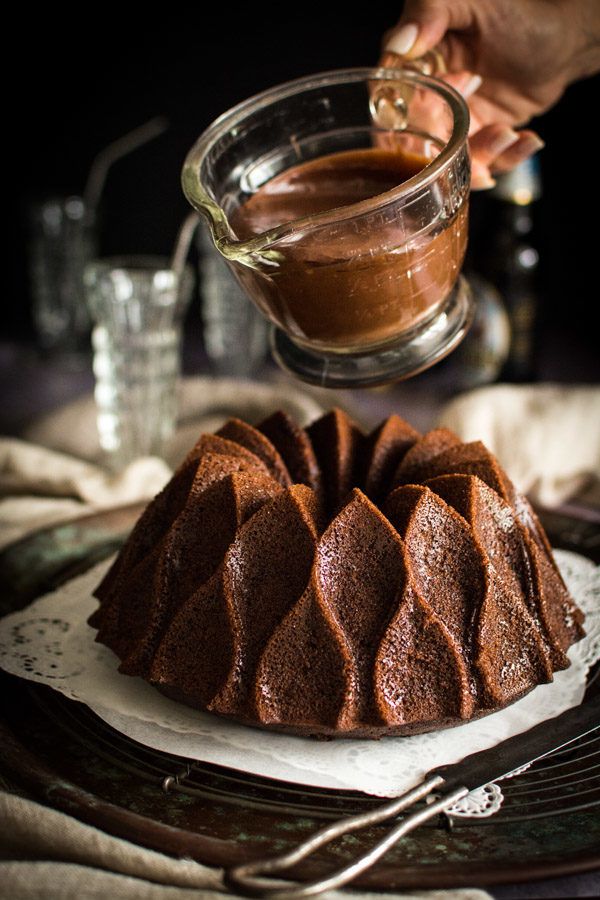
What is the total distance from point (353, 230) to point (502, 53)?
835 millimetres

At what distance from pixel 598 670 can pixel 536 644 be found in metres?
0.16

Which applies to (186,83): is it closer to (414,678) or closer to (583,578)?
(583,578)

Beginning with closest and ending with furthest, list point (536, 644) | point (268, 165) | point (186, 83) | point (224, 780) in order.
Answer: point (224, 780) → point (536, 644) → point (268, 165) → point (186, 83)

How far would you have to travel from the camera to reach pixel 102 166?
2.87 meters

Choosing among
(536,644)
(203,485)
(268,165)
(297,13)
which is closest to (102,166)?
(297,13)

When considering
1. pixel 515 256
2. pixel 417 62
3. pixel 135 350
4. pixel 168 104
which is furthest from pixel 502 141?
pixel 168 104

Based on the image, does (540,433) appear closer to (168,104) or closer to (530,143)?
(530,143)

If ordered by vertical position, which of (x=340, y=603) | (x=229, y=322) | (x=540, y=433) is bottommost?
(x=540, y=433)

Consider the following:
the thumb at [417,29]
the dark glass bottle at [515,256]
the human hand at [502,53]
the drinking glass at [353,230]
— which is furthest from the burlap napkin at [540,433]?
the thumb at [417,29]

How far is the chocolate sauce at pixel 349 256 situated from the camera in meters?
0.94

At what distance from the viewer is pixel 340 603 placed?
976mm

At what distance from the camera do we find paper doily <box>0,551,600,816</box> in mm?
912

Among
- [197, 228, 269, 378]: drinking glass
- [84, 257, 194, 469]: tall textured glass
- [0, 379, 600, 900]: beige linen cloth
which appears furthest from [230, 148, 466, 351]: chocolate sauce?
[197, 228, 269, 378]: drinking glass

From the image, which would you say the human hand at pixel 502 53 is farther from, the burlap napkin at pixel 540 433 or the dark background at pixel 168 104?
the dark background at pixel 168 104
